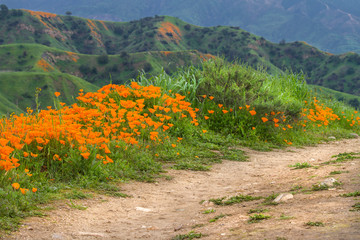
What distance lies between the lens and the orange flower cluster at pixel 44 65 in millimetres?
98062

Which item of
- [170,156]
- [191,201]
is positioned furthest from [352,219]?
[170,156]

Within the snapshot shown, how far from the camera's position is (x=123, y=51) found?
379 feet

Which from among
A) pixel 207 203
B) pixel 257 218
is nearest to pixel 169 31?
pixel 207 203

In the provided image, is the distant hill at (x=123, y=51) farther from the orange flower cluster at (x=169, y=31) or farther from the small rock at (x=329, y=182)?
the small rock at (x=329, y=182)

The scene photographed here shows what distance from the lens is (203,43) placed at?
14112cm

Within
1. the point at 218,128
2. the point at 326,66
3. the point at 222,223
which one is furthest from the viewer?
the point at 326,66

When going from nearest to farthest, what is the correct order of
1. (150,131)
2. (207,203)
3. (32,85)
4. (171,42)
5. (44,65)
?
(207,203)
(150,131)
(32,85)
(44,65)
(171,42)

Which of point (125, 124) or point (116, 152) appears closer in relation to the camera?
point (116, 152)

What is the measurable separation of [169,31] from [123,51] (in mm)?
35195

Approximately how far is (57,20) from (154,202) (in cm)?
15200

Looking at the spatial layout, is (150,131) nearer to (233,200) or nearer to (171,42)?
(233,200)

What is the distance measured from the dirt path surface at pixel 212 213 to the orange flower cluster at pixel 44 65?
327 feet

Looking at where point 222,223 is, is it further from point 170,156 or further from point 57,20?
point 57,20

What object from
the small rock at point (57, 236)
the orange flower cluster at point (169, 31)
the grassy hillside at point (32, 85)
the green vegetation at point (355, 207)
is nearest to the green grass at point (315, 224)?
the green vegetation at point (355, 207)
